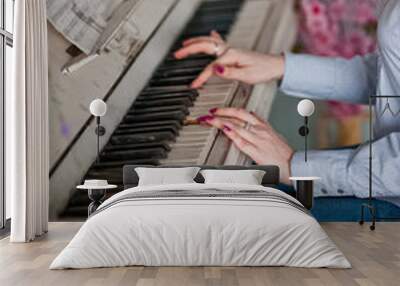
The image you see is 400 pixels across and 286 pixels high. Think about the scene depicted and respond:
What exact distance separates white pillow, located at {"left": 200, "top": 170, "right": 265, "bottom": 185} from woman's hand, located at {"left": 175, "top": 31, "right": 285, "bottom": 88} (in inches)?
36.5

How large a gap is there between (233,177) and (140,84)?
1.14m

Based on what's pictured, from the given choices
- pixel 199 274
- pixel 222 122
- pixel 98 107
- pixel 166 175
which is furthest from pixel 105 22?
pixel 199 274

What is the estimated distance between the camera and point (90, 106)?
17.9ft

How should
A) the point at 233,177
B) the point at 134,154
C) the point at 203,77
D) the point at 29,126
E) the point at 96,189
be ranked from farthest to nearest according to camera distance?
the point at 203,77, the point at 134,154, the point at 96,189, the point at 233,177, the point at 29,126

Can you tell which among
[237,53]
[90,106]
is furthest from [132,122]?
[237,53]

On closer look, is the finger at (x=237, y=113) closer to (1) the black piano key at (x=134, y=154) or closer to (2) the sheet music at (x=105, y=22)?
(1) the black piano key at (x=134, y=154)

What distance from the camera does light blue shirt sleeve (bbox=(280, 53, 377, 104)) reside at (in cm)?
579

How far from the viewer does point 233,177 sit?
16.9 ft

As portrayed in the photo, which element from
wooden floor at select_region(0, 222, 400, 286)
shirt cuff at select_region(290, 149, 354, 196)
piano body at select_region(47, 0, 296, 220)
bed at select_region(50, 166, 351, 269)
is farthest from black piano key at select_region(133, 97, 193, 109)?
bed at select_region(50, 166, 351, 269)

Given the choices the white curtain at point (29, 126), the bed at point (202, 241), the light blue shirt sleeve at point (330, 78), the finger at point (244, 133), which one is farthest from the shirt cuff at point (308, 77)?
the bed at point (202, 241)

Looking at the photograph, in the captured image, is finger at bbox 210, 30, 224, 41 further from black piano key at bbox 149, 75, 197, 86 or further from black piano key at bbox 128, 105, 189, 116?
black piano key at bbox 128, 105, 189, 116

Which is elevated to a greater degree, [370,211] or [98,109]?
[98,109]

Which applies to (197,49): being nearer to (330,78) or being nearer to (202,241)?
(330,78)

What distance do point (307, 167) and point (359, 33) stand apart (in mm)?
1372
